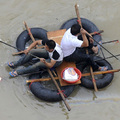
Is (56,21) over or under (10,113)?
over

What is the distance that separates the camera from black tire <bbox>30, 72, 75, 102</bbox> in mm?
3857

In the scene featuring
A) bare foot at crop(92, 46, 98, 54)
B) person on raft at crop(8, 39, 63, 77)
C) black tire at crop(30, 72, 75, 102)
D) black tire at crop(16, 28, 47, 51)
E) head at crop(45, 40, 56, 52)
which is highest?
head at crop(45, 40, 56, 52)

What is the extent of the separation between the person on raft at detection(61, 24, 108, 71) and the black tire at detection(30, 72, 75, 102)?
0.70m

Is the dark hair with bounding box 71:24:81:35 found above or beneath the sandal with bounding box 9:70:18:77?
above

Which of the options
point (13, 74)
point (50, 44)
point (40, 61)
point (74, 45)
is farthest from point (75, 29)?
point (13, 74)

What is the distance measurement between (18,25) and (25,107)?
2.57 metres

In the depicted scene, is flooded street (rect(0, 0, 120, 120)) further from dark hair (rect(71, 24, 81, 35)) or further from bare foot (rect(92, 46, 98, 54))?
dark hair (rect(71, 24, 81, 35))

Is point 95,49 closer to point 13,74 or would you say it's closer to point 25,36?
point 25,36

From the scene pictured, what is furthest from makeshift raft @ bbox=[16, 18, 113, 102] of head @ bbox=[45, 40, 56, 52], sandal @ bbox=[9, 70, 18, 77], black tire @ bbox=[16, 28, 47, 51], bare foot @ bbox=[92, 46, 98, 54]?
head @ bbox=[45, 40, 56, 52]

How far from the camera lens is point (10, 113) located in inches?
151

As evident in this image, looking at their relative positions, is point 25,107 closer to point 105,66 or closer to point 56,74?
point 56,74

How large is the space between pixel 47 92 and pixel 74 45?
48.3 inches

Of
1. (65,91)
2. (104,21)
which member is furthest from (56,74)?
(104,21)

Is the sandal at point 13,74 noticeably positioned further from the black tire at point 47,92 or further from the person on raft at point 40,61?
the black tire at point 47,92
